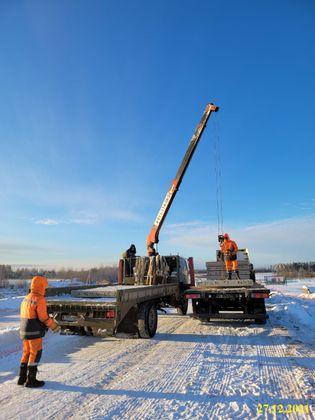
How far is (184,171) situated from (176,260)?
416 cm

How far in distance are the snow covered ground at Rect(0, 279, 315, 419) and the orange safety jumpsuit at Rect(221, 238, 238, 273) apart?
11.8 feet

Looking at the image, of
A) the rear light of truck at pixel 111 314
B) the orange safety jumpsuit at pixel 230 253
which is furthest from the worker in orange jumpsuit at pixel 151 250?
the rear light of truck at pixel 111 314

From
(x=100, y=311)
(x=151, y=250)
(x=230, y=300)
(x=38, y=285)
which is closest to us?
(x=38, y=285)

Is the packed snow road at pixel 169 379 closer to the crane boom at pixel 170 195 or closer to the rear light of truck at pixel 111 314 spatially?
the rear light of truck at pixel 111 314

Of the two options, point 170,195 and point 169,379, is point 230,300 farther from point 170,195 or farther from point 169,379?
point 170,195

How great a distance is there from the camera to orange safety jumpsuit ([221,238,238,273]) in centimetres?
1180

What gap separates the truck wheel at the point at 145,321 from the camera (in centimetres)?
766

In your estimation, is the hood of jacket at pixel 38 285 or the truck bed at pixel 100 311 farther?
the truck bed at pixel 100 311

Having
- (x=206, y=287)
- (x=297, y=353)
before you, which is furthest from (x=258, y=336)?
(x=206, y=287)

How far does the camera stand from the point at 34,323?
489cm
